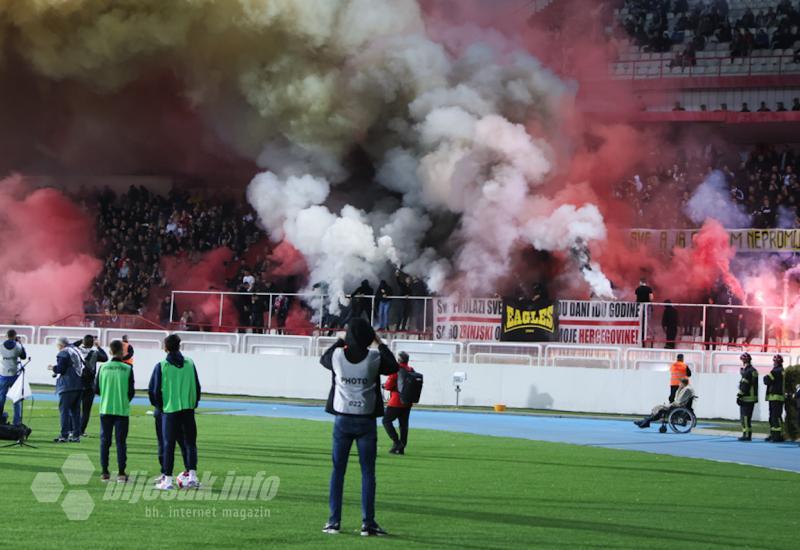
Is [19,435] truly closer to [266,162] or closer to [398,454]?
[398,454]

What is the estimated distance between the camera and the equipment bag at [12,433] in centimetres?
2062

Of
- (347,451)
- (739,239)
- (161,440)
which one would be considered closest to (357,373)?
(347,451)

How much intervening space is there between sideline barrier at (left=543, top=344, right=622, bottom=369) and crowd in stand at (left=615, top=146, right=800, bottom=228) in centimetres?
956

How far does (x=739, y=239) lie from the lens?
137 feet

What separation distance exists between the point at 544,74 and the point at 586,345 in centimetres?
1168

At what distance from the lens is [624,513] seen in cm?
1483

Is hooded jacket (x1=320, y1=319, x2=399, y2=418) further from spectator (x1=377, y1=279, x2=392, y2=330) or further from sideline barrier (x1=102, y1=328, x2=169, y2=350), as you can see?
sideline barrier (x1=102, y1=328, x2=169, y2=350)

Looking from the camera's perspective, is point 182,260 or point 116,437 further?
point 182,260

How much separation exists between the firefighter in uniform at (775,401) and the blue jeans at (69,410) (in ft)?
50.6

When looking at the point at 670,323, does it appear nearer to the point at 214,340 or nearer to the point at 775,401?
the point at 775,401

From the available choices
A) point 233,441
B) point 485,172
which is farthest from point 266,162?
point 233,441

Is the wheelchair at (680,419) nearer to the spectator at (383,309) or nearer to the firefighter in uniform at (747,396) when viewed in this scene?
the firefighter in uniform at (747,396)

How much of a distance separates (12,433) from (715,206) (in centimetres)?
2853

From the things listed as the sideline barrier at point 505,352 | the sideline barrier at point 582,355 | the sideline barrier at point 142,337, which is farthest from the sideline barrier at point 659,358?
the sideline barrier at point 142,337
